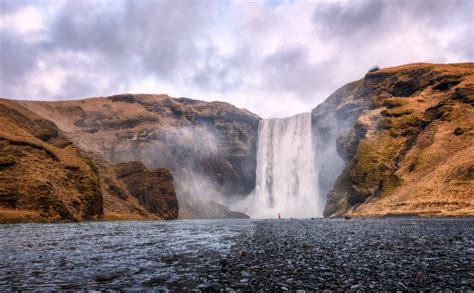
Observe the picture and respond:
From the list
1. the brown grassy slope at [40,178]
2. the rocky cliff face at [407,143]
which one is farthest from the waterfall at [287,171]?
the brown grassy slope at [40,178]

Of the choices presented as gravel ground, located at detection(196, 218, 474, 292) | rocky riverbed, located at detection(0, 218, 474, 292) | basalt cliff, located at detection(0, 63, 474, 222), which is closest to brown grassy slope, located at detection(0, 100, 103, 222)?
basalt cliff, located at detection(0, 63, 474, 222)

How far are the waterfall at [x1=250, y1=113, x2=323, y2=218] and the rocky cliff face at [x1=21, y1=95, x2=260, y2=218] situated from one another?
52.4ft

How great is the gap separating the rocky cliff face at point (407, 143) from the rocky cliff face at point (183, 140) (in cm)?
5484

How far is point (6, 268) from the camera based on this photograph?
14.8m

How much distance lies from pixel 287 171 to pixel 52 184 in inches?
4245

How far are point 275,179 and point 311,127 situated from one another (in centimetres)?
2918

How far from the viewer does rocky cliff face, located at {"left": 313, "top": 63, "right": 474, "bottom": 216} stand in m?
75.1

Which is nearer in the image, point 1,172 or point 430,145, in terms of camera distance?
point 1,172

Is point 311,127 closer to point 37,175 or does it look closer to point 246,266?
point 37,175

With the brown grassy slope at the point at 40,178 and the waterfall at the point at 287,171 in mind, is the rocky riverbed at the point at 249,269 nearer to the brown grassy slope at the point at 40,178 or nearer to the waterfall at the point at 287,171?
the brown grassy slope at the point at 40,178

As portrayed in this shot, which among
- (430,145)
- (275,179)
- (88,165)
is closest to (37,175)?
(88,165)

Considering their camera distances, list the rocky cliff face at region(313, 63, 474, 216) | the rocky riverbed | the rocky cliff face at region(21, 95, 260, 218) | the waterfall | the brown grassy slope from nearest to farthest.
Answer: the rocky riverbed → the brown grassy slope → the rocky cliff face at region(313, 63, 474, 216) → the waterfall → the rocky cliff face at region(21, 95, 260, 218)

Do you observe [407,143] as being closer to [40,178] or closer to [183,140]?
[40,178]

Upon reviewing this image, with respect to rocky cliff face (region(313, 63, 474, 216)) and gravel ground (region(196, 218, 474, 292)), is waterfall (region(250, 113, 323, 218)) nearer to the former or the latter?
rocky cliff face (region(313, 63, 474, 216))
